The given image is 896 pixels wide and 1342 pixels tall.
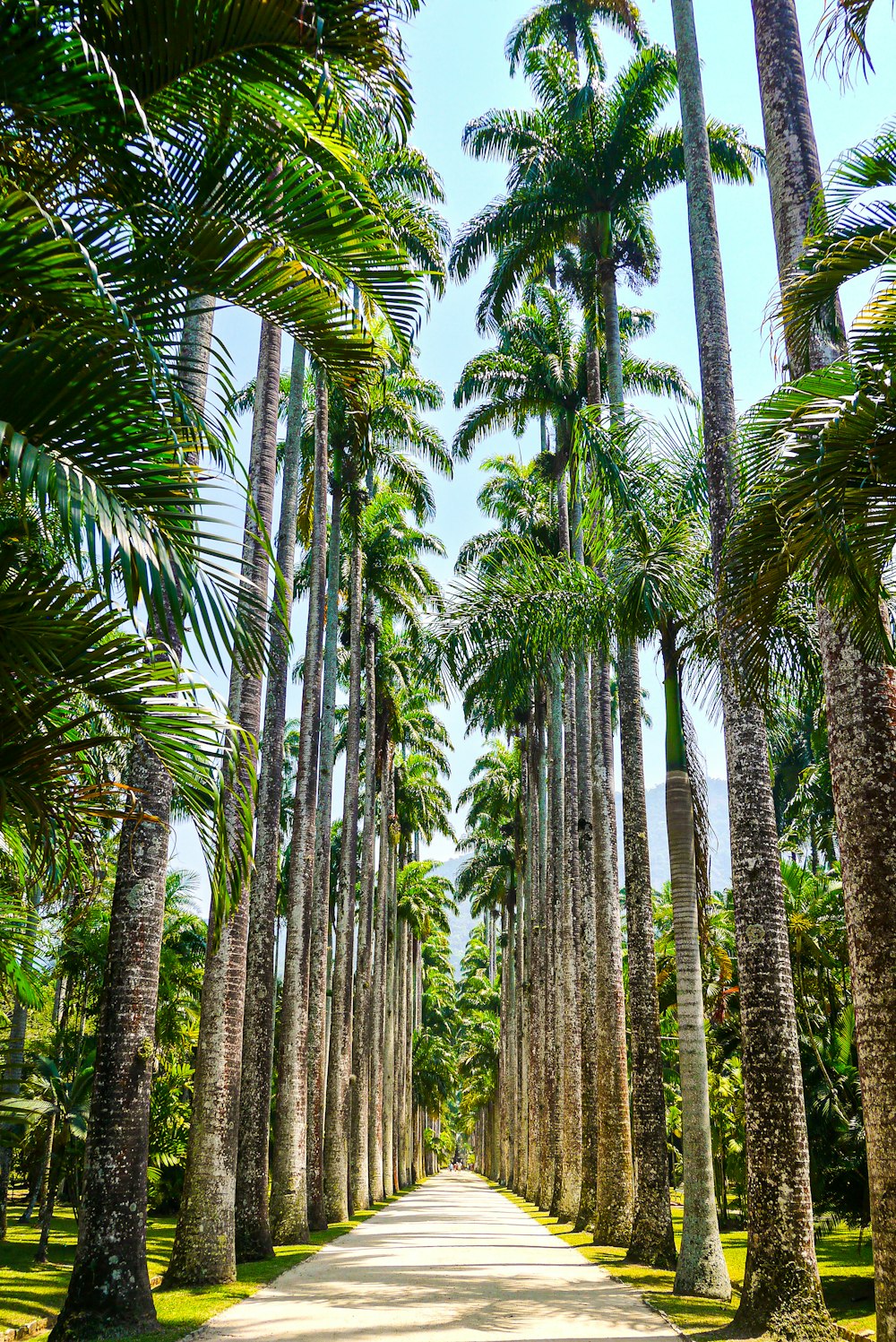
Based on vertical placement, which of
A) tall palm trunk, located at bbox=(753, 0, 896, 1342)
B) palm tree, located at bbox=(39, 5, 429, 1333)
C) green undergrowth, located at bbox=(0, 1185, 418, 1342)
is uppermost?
palm tree, located at bbox=(39, 5, 429, 1333)

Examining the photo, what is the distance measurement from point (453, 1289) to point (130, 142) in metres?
11.5

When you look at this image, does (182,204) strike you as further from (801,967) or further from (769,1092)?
(801,967)

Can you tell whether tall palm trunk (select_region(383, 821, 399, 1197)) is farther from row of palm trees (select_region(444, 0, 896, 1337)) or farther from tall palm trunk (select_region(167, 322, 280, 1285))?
tall palm trunk (select_region(167, 322, 280, 1285))

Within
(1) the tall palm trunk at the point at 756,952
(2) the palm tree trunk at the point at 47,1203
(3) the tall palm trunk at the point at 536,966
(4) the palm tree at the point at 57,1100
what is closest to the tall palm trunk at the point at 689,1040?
(1) the tall palm trunk at the point at 756,952

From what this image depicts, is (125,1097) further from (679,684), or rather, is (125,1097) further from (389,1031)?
(389,1031)

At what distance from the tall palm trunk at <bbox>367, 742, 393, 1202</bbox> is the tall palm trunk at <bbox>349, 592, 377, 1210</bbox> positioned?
71 centimetres

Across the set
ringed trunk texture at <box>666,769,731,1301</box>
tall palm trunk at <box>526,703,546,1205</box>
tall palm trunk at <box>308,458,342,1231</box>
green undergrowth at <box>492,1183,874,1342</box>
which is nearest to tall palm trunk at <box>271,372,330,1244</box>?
tall palm trunk at <box>308,458,342,1231</box>

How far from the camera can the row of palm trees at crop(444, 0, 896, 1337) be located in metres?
6.30

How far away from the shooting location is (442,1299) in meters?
10.5

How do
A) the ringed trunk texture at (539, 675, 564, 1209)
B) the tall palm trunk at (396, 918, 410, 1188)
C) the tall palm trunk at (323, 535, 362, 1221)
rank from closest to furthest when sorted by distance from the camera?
the tall palm trunk at (323, 535, 362, 1221) → the ringed trunk texture at (539, 675, 564, 1209) → the tall palm trunk at (396, 918, 410, 1188)

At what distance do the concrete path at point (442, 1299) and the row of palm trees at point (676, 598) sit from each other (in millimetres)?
1362

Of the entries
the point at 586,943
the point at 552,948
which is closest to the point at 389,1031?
the point at 552,948

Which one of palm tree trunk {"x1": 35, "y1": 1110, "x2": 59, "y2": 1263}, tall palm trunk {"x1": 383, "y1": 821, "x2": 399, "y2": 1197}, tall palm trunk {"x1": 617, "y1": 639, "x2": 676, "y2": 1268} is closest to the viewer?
tall palm trunk {"x1": 617, "y1": 639, "x2": 676, "y2": 1268}

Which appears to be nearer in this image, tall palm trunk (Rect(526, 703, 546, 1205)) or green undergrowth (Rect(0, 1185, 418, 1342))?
green undergrowth (Rect(0, 1185, 418, 1342))
